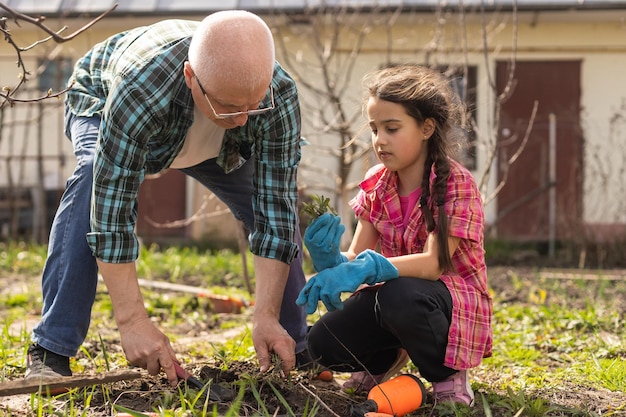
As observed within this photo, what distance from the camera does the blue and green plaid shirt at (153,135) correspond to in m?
2.50

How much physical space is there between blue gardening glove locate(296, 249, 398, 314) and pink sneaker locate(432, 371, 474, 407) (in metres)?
0.41

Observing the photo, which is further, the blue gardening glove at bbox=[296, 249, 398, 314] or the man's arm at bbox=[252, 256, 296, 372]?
the man's arm at bbox=[252, 256, 296, 372]

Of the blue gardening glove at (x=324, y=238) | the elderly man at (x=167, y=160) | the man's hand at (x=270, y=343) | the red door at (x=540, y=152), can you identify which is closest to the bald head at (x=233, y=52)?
the elderly man at (x=167, y=160)

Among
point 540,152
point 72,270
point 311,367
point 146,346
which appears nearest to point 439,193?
point 311,367

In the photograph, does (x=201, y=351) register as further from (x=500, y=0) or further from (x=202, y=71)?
(x=500, y=0)

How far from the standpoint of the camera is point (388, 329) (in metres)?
2.79

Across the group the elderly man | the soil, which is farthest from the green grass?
the elderly man

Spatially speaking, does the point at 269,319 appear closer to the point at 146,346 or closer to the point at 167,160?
the point at 146,346

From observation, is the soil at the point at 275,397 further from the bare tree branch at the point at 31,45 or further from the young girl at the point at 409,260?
the bare tree branch at the point at 31,45

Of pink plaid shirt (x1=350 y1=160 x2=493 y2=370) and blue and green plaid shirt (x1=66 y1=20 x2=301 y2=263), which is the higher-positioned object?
blue and green plaid shirt (x1=66 y1=20 x2=301 y2=263)

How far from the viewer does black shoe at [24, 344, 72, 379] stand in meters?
2.74

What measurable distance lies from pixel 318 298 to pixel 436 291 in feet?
1.31

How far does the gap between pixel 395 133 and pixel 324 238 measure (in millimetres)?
491

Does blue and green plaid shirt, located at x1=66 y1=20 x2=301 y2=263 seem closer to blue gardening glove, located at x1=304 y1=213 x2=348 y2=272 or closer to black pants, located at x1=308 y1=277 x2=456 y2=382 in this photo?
blue gardening glove, located at x1=304 y1=213 x2=348 y2=272
